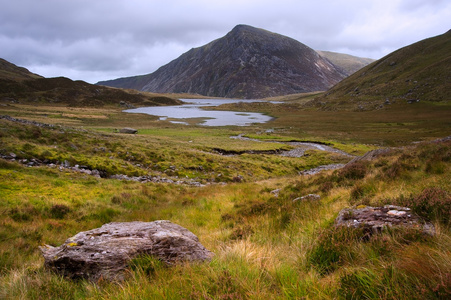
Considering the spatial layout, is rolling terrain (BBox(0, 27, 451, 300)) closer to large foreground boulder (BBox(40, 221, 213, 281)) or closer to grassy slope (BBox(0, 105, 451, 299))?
grassy slope (BBox(0, 105, 451, 299))

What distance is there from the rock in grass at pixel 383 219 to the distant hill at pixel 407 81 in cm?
12224

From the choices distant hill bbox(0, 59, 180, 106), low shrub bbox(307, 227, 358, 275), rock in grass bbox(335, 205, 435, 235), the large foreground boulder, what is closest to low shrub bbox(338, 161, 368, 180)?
rock in grass bbox(335, 205, 435, 235)

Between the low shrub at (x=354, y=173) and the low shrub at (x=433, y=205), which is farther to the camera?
the low shrub at (x=354, y=173)

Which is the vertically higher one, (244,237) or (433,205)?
(433,205)

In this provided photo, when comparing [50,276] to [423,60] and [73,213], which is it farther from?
[423,60]

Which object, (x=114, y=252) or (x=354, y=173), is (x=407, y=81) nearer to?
(x=354, y=173)

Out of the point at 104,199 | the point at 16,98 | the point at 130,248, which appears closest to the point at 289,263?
the point at 130,248

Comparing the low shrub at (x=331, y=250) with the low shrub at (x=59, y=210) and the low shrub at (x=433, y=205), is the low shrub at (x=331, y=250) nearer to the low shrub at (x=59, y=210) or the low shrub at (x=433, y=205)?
the low shrub at (x=433, y=205)

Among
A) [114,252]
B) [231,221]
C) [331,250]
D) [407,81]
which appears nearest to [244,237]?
[331,250]

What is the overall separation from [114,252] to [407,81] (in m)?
155

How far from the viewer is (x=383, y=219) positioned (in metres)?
4.31

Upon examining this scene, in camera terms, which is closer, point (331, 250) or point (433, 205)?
point (331, 250)

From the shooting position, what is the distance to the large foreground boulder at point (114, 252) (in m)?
4.16

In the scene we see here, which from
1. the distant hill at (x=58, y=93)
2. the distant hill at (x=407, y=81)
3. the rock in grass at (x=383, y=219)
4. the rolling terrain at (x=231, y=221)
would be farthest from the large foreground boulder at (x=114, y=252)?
the distant hill at (x=58, y=93)
